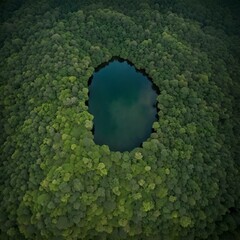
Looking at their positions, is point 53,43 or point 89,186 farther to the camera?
point 53,43

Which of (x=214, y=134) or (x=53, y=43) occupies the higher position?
(x=53, y=43)

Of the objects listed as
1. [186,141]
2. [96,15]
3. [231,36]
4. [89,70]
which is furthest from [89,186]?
[231,36]

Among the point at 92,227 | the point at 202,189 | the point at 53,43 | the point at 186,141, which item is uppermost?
the point at 53,43

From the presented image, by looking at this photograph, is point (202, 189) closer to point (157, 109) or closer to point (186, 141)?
point (186, 141)

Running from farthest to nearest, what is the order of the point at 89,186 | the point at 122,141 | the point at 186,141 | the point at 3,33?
1. the point at 3,33
2. the point at 122,141
3. the point at 186,141
4. the point at 89,186

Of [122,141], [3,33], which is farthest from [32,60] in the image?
[122,141]

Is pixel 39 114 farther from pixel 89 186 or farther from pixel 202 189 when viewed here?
pixel 202 189

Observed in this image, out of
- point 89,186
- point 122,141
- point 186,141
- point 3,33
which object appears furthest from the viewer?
point 3,33
